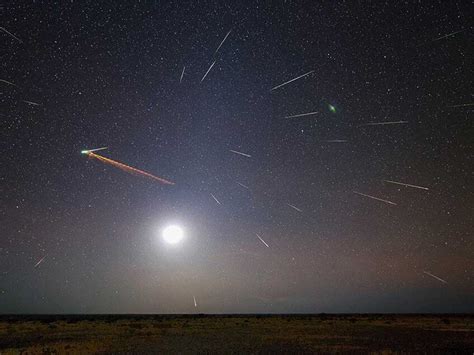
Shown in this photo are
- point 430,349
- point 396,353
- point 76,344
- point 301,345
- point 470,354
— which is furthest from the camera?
point 76,344

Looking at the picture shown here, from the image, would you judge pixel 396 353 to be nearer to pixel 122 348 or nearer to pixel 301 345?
pixel 301 345

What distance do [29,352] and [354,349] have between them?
1847 centimetres

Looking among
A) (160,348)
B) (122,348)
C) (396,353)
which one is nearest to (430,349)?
(396,353)

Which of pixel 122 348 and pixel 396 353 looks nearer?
pixel 396 353

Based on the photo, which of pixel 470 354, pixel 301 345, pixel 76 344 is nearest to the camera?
pixel 470 354

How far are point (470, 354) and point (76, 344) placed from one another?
78.3ft

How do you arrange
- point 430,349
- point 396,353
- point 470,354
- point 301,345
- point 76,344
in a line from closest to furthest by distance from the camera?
1. point 470,354
2. point 396,353
3. point 430,349
4. point 301,345
5. point 76,344

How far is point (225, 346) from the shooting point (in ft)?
98.6

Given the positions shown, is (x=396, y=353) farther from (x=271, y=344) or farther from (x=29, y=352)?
(x=29, y=352)

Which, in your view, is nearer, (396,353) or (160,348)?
(396,353)

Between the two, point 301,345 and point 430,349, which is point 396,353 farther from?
point 301,345

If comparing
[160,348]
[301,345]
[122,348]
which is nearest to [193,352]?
[160,348]

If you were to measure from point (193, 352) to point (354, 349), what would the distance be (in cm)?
951

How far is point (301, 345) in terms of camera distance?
30609mm
